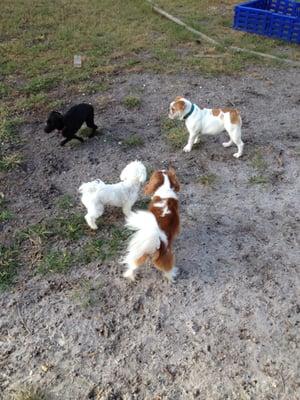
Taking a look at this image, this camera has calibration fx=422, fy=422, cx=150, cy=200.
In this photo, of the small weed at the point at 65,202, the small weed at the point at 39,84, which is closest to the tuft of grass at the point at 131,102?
the small weed at the point at 39,84

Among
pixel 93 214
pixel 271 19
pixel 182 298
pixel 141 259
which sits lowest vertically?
pixel 182 298

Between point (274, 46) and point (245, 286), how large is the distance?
6825mm

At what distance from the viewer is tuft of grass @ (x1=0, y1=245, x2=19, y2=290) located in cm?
411

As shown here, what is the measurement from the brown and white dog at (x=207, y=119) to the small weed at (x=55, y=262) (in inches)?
94.1

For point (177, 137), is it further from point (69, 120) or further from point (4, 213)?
point (4, 213)

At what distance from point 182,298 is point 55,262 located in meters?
1.34

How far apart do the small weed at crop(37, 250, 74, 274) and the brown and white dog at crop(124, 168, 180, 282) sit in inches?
24.2

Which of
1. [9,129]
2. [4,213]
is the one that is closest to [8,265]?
[4,213]

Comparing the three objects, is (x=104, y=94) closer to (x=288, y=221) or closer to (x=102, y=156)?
(x=102, y=156)

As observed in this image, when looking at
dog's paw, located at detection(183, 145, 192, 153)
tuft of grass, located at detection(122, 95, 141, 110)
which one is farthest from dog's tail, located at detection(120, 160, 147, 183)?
tuft of grass, located at detection(122, 95, 141, 110)

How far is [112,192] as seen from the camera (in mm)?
4391

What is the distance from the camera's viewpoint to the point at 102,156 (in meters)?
5.80

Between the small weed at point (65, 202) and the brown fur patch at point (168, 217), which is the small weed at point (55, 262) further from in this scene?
the brown fur patch at point (168, 217)

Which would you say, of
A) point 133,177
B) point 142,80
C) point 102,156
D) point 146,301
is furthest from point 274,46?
point 146,301
